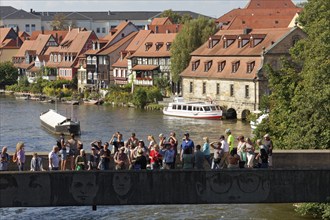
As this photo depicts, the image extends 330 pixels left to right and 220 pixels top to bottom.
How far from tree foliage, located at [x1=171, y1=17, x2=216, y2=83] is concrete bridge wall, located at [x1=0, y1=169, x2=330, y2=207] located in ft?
219

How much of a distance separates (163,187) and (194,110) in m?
53.2

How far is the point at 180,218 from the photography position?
3259 centimetres

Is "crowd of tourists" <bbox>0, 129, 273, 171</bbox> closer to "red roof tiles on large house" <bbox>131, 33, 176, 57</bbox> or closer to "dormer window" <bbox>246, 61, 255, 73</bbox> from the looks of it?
"dormer window" <bbox>246, 61, 255, 73</bbox>

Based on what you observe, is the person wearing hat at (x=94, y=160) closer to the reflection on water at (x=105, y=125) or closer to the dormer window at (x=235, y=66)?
the reflection on water at (x=105, y=125)

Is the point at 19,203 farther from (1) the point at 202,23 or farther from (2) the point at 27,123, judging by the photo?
(1) the point at 202,23

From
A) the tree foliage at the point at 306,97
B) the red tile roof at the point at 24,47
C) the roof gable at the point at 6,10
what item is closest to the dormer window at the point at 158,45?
the red tile roof at the point at 24,47

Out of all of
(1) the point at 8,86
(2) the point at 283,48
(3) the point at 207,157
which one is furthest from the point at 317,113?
(1) the point at 8,86

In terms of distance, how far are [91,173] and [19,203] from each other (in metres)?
1.64

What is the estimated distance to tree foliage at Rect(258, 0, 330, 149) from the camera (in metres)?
34.3

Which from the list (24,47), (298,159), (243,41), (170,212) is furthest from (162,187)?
(24,47)

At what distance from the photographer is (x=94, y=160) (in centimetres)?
2334

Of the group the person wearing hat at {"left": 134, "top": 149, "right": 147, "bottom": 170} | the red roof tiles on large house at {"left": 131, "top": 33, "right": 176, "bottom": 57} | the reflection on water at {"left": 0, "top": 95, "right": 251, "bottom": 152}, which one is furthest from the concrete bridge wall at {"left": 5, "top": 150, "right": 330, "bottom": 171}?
the red roof tiles on large house at {"left": 131, "top": 33, "right": 176, "bottom": 57}

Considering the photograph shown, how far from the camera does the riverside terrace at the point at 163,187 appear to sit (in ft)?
69.5

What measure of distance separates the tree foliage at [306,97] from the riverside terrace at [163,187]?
1219cm
